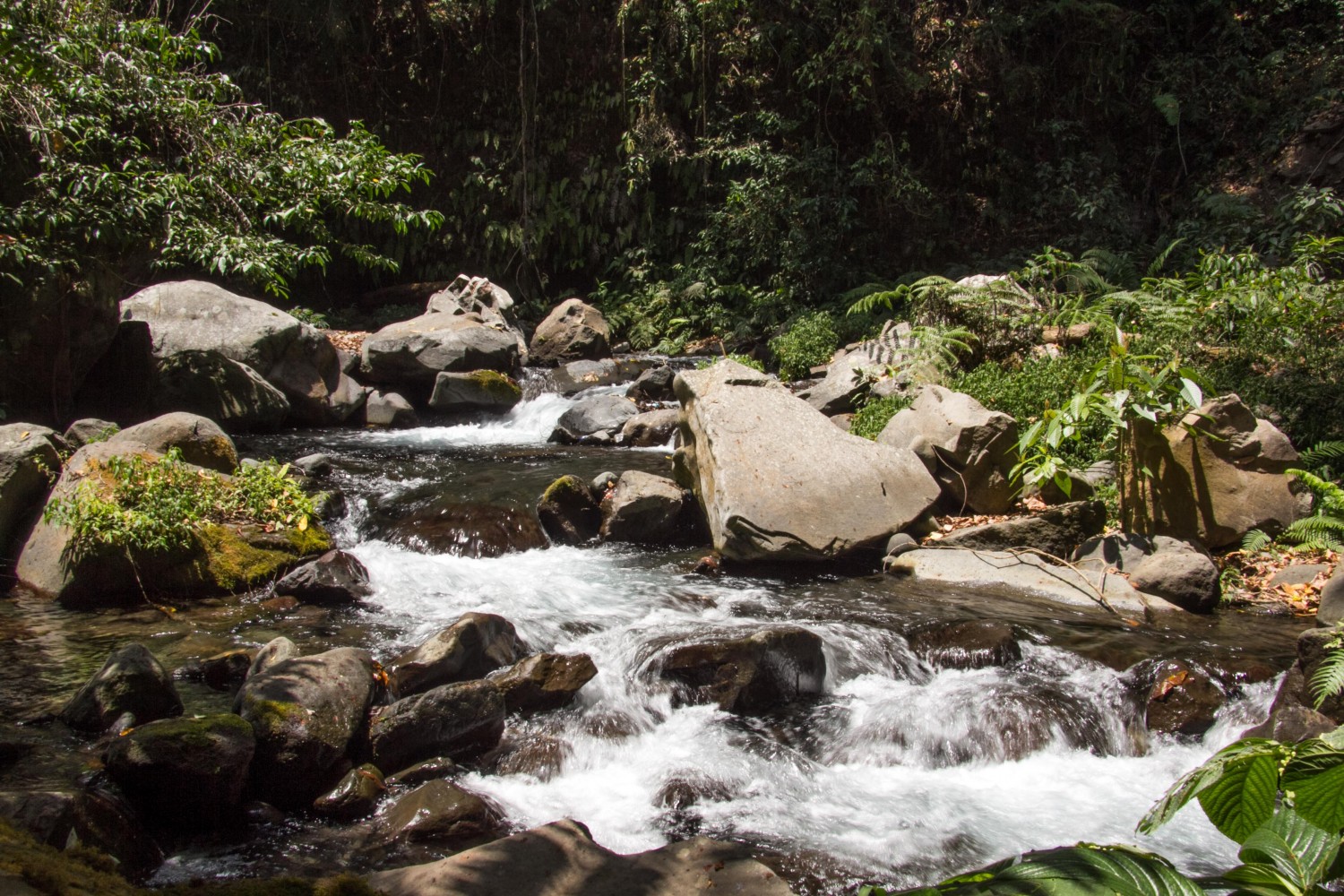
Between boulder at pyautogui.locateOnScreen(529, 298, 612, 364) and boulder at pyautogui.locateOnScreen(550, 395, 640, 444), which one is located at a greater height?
boulder at pyautogui.locateOnScreen(529, 298, 612, 364)

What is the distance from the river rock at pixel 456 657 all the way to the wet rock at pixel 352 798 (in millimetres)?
808

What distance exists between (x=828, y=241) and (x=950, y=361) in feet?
19.9

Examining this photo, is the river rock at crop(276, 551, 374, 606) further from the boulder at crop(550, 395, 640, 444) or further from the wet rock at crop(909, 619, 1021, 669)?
the boulder at crop(550, 395, 640, 444)

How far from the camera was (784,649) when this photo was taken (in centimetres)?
530

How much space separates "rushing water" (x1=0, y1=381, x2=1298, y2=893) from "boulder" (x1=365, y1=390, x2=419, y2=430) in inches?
195

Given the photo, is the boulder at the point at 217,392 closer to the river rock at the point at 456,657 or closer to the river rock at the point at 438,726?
the river rock at the point at 456,657

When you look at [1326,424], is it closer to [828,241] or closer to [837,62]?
[828,241]

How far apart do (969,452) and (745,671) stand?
3.96 m

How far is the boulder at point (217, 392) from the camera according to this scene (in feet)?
33.9

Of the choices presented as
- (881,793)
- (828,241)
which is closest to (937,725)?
(881,793)

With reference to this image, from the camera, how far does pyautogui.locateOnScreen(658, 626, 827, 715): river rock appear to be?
5.20m

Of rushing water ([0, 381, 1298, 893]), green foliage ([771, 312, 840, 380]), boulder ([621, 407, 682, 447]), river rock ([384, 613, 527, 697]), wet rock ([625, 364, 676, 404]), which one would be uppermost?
green foliage ([771, 312, 840, 380])

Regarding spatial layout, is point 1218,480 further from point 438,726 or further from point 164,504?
point 164,504

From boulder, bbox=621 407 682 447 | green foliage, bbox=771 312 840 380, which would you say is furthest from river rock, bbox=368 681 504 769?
green foliage, bbox=771 312 840 380
